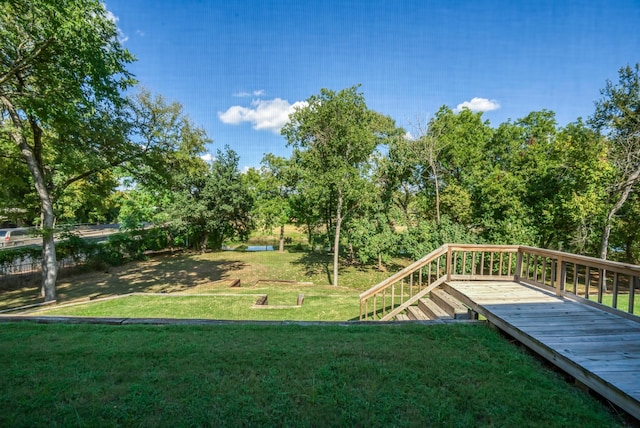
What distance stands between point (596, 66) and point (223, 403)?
51.8 ft

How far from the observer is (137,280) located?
11.8 m

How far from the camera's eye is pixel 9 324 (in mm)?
3645

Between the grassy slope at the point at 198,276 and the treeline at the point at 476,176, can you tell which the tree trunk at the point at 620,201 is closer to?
the treeline at the point at 476,176

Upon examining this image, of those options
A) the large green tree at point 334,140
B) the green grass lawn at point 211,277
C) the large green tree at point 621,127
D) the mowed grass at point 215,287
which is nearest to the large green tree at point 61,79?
the green grass lawn at point 211,277

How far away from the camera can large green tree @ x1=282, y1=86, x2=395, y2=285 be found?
35.6ft

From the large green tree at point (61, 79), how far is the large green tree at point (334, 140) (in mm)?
6101

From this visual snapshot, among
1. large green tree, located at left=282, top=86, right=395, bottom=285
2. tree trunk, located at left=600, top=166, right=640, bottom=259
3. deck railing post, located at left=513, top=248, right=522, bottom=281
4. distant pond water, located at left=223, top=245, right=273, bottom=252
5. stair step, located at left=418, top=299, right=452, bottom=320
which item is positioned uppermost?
large green tree, located at left=282, top=86, right=395, bottom=285

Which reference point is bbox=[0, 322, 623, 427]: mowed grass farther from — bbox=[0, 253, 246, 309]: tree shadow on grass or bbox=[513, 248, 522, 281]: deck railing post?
bbox=[0, 253, 246, 309]: tree shadow on grass

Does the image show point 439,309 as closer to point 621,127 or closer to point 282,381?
point 282,381

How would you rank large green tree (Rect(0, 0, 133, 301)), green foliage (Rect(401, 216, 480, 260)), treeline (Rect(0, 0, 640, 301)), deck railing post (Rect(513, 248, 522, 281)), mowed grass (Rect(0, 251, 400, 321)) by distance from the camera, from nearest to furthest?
1. deck railing post (Rect(513, 248, 522, 281))
2. large green tree (Rect(0, 0, 133, 301))
3. mowed grass (Rect(0, 251, 400, 321))
4. treeline (Rect(0, 0, 640, 301))
5. green foliage (Rect(401, 216, 480, 260))

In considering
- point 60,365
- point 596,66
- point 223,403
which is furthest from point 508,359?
point 596,66

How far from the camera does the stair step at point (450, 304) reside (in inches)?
160

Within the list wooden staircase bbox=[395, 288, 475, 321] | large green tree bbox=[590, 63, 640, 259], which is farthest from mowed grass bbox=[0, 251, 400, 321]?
large green tree bbox=[590, 63, 640, 259]

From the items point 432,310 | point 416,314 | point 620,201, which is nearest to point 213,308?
point 416,314
